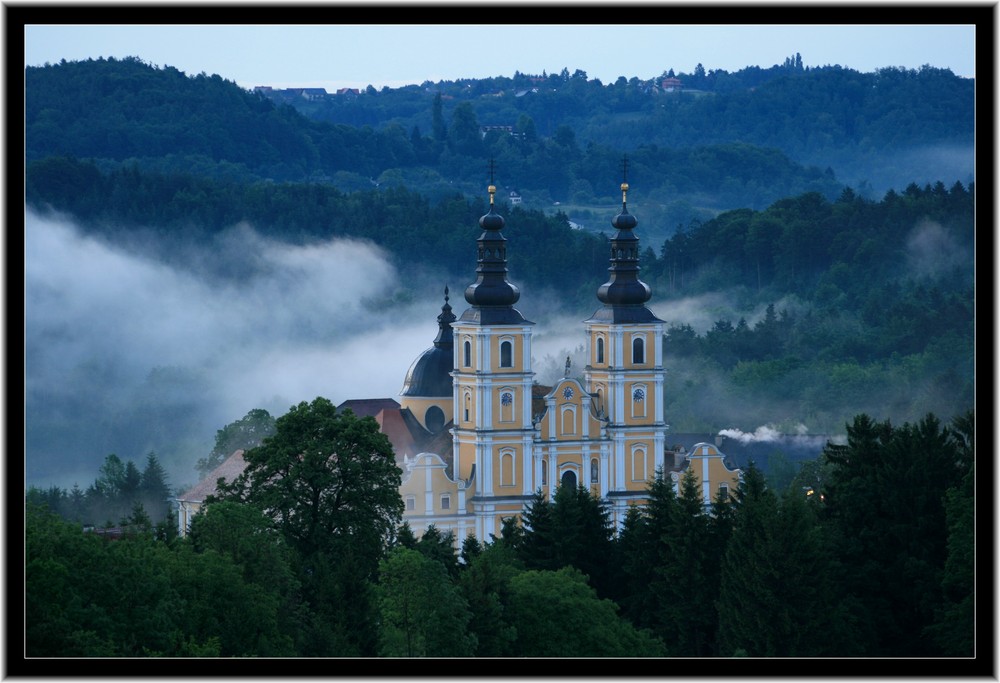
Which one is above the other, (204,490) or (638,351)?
(638,351)

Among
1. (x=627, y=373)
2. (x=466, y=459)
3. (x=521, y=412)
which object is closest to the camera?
(x=466, y=459)

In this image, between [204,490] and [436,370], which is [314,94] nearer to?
[436,370]

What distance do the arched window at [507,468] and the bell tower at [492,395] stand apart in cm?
2

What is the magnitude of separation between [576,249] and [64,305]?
30.7m

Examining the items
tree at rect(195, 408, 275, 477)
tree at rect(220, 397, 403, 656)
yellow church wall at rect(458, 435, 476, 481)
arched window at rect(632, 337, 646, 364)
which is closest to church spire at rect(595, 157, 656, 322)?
arched window at rect(632, 337, 646, 364)

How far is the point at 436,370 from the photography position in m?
67.1

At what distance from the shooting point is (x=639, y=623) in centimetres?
3903

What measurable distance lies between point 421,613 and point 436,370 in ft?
116

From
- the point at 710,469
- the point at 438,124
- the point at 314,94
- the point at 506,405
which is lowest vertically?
the point at 710,469

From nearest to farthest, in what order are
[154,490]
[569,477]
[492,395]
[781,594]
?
[781,594] → [492,395] → [569,477] → [154,490]

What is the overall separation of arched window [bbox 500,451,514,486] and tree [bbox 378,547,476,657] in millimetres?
30523

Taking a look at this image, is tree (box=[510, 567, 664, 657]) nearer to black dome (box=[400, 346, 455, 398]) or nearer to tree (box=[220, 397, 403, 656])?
tree (box=[220, 397, 403, 656])

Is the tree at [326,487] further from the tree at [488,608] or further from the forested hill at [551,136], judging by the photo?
the forested hill at [551,136]

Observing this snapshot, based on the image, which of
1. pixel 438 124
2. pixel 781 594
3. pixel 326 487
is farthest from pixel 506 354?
pixel 438 124
